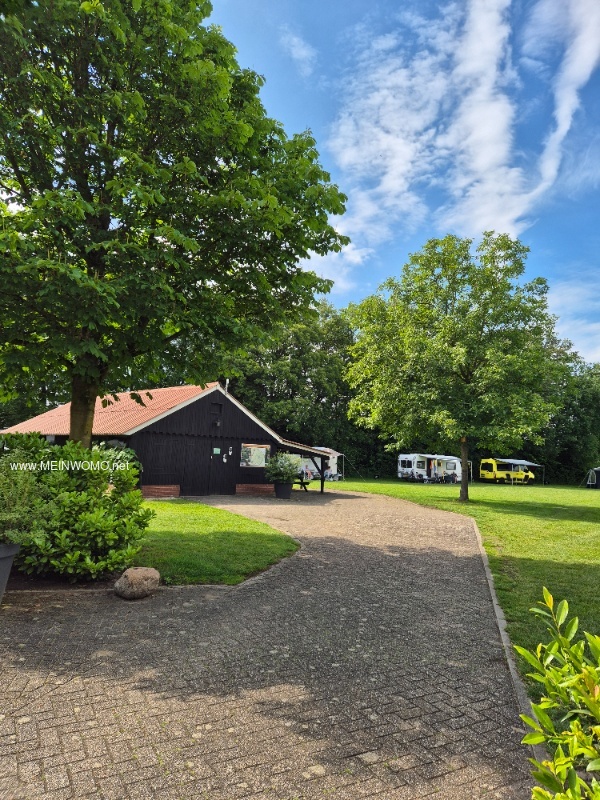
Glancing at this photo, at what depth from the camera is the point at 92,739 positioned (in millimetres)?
3039

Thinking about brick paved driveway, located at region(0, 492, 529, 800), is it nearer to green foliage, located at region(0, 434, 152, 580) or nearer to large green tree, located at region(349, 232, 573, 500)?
green foliage, located at region(0, 434, 152, 580)

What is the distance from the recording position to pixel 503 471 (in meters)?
49.8

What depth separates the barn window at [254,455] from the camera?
78.6 feet

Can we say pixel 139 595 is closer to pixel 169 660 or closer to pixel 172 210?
pixel 169 660

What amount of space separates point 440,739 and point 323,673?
1.14 metres

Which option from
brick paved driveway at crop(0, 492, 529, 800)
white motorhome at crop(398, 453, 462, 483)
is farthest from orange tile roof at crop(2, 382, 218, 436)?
white motorhome at crop(398, 453, 462, 483)

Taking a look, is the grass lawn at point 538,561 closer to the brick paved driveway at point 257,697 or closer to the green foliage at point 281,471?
the brick paved driveway at point 257,697

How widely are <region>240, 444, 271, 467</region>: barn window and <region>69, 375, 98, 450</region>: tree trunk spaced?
16163mm

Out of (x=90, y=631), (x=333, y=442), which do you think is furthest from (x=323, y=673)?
(x=333, y=442)

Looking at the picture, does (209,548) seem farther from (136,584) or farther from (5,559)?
(5,559)

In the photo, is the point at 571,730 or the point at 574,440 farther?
the point at 574,440

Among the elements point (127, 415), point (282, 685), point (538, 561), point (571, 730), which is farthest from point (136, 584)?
point (127, 415)

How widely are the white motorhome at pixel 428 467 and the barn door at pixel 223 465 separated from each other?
24.4 m

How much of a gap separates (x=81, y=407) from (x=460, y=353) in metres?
15.1
